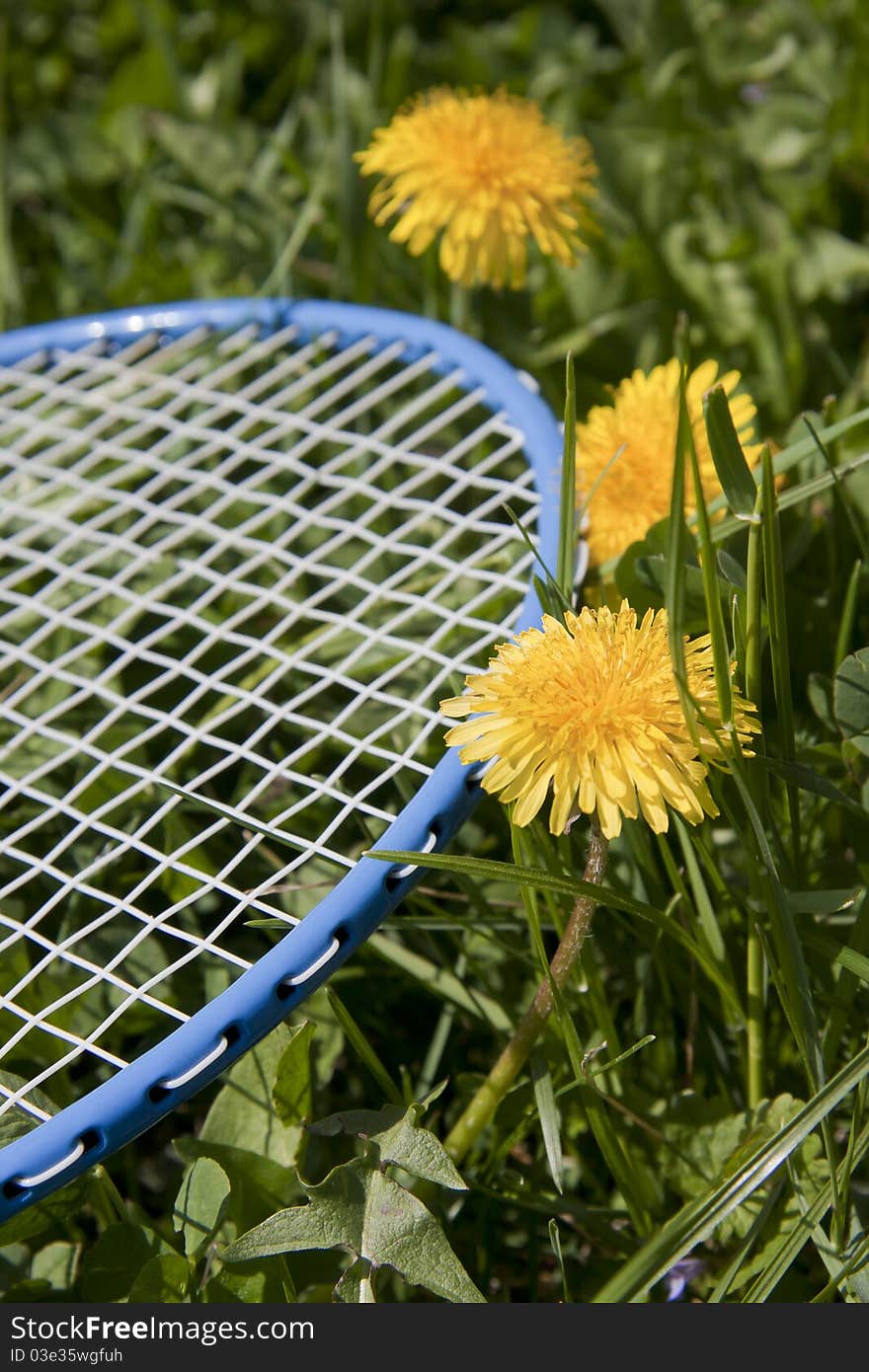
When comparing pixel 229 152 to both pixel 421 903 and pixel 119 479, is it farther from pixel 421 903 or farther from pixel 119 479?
pixel 421 903

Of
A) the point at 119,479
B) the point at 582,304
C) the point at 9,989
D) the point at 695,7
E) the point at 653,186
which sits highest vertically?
the point at 695,7

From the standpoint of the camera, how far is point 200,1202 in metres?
1.18

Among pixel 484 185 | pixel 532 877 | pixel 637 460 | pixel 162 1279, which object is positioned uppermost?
pixel 484 185

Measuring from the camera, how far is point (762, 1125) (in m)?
1.18

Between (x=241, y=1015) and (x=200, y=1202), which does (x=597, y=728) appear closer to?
(x=241, y=1015)

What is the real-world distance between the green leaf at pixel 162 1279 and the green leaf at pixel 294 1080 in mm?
158

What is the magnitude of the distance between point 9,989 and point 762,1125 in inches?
28.8

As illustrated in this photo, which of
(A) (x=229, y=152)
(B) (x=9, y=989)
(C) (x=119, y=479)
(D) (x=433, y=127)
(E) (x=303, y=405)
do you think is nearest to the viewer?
(B) (x=9, y=989)

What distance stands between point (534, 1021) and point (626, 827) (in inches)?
8.0

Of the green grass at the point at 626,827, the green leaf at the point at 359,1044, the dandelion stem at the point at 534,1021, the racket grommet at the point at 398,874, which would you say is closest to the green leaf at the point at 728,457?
the green grass at the point at 626,827

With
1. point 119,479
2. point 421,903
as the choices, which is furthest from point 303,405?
point 421,903

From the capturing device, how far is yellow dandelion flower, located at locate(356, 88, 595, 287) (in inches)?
63.2

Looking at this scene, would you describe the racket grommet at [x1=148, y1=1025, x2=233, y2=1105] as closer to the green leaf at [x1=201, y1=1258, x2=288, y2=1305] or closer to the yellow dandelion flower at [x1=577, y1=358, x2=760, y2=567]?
the green leaf at [x1=201, y1=1258, x2=288, y2=1305]

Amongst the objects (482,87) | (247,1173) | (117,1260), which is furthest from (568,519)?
(482,87)
